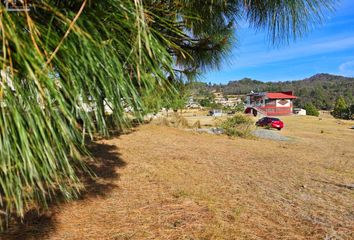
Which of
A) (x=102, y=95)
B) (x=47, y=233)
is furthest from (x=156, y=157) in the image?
(x=102, y=95)

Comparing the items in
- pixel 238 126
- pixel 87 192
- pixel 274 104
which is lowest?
pixel 87 192

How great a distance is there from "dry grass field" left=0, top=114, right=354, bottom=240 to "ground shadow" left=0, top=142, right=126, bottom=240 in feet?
0.04

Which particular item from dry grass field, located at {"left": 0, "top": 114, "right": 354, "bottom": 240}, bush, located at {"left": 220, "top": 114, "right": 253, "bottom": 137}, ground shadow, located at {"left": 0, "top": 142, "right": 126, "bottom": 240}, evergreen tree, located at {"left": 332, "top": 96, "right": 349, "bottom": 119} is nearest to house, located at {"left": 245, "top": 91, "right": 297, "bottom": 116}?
evergreen tree, located at {"left": 332, "top": 96, "right": 349, "bottom": 119}

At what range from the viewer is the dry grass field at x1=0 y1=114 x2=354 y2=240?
4031 millimetres

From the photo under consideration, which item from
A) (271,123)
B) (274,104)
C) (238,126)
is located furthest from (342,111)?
(238,126)

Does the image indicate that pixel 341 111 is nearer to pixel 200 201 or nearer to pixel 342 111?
pixel 342 111

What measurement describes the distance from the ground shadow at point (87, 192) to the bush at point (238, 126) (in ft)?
25.3

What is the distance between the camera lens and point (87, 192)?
5.30 metres

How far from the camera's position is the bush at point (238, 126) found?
1562 cm

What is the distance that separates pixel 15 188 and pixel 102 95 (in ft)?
1.38

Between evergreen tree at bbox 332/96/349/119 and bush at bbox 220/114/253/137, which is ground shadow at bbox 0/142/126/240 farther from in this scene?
evergreen tree at bbox 332/96/349/119

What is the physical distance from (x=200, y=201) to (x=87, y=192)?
1731mm

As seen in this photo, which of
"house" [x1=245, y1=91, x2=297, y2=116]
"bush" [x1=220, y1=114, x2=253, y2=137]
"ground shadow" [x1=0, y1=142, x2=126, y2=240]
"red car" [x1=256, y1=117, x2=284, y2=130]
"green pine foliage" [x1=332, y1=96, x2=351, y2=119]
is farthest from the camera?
"green pine foliage" [x1=332, y1=96, x2=351, y2=119]

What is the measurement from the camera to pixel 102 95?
1.24 m
